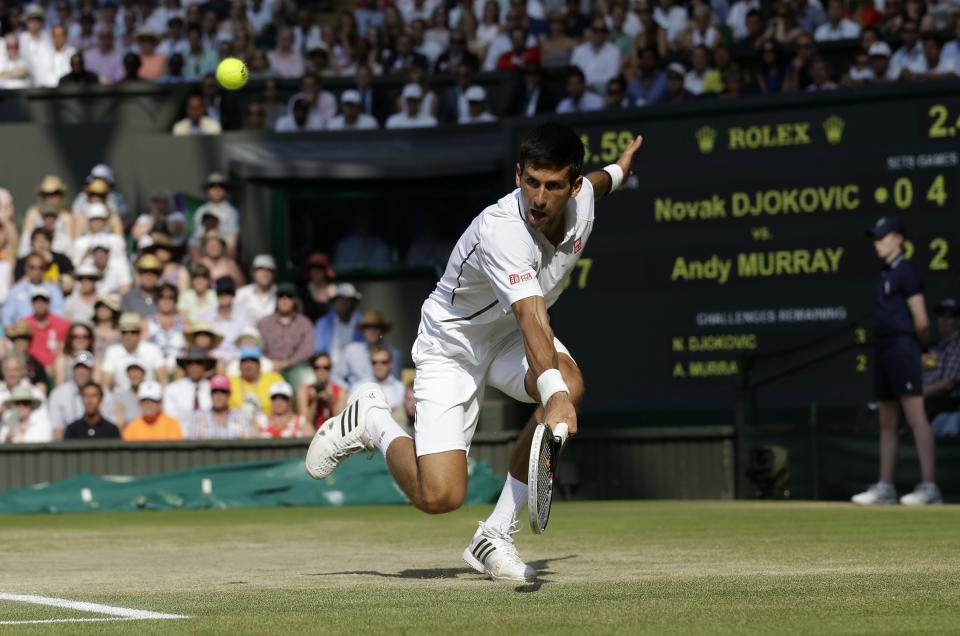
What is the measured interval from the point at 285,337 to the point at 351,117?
3.58 m

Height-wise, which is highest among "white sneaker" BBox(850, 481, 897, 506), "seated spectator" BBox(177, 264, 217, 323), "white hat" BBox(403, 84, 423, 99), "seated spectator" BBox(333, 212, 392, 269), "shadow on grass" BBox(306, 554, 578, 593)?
"white hat" BBox(403, 84, 423, 99)

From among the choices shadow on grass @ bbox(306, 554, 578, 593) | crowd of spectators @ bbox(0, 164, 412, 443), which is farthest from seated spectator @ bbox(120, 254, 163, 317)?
shadow on grass @ bbox(306, 554, 578, 593)

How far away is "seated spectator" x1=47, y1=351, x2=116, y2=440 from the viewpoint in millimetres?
16141

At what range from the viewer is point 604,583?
22.8ft

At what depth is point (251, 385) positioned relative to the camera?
16.2 meters

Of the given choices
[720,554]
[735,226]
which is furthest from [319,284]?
[720,554]

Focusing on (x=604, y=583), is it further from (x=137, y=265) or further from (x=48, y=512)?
(x=137, y=265)

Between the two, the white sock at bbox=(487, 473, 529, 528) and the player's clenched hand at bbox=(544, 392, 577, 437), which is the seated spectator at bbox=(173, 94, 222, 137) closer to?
the white sock at bbox=(487, 473, 529, 528)

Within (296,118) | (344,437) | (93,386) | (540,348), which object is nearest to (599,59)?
(296,118)

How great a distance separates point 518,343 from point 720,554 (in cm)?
174

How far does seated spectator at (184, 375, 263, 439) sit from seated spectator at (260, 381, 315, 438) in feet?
0.47

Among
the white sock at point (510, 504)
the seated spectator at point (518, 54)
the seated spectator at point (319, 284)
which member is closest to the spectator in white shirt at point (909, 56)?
the seated spectator at point (518, 54)

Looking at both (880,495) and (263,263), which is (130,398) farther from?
(880,495)

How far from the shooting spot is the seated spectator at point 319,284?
741 inches
